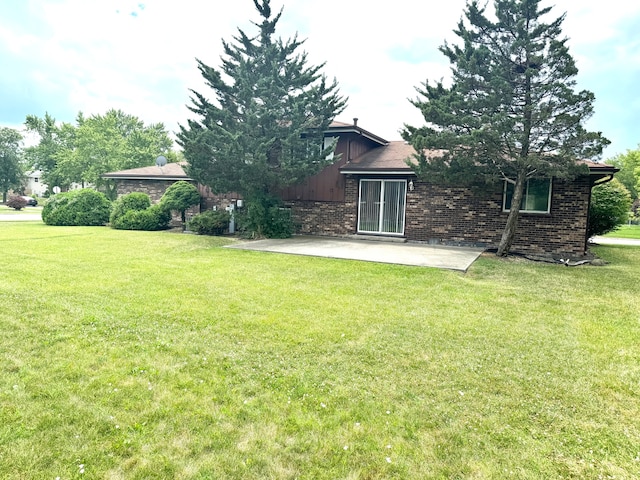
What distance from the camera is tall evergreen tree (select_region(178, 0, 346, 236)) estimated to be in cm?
1208

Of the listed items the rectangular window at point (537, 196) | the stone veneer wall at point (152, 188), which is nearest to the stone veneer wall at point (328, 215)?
the rectangular window at point (537, 196)

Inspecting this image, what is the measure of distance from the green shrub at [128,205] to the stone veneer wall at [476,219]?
7.66m

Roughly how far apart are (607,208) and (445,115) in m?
8.12

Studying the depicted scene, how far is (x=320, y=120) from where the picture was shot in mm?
12297

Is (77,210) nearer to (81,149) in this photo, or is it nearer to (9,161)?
(81,149)

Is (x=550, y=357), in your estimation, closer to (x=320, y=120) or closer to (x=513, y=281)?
(x=513, y=281)

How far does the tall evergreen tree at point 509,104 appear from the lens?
346 inches

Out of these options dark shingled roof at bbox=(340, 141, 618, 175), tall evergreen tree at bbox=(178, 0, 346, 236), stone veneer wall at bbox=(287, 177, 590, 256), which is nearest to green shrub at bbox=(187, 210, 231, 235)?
tall evergreen tree at bbox=(178, 0, 346, 236)

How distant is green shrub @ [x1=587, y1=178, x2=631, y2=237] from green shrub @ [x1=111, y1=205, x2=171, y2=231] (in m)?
15.8

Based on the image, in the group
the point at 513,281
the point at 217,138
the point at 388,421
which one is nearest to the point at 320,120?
the point at 217,138

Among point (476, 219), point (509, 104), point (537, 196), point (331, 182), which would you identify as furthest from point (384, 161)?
point (509, 104)

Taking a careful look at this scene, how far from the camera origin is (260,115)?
1205 centimetres

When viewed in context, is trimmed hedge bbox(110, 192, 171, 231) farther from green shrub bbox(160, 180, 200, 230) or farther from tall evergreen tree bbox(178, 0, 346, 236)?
tall evergreen tree bbox(178, 0, 346, 236)

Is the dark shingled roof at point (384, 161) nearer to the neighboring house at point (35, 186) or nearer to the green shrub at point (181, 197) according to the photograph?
the green shrub at point (181, 197)
